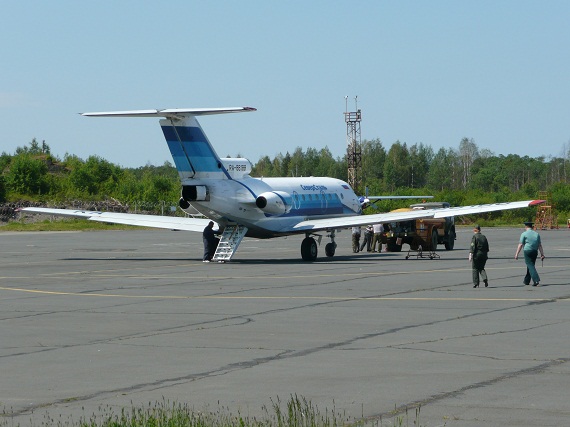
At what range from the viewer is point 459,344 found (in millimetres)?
16062

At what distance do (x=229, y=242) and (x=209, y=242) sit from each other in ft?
3.22

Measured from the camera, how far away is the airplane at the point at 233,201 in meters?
38.7

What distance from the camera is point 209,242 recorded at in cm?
4075

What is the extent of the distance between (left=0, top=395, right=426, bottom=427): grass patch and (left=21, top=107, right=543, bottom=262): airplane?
978 inches

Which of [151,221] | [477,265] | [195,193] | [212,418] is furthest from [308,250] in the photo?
[212,418]

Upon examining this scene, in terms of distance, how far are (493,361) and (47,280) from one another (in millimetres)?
20061

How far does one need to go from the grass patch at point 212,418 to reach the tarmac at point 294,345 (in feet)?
0.49

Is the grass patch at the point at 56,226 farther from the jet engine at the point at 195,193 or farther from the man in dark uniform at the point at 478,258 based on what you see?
the man in dark uniform at the point at 478,258

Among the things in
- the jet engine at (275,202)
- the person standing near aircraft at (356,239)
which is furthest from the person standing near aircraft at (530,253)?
the person standing near aircraft at (356,239)

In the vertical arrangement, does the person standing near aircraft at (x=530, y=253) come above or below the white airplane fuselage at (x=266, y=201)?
below

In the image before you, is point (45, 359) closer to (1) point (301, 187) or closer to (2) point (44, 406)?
(2) point (44, 406)

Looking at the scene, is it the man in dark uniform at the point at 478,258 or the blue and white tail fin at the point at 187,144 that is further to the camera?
the blue and white tail fin at the point at 187,144

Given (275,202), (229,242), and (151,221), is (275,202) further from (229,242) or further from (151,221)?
(151,221)

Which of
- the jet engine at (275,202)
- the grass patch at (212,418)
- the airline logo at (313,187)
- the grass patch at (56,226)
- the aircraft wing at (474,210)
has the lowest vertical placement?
the grass patch at (212,418)
